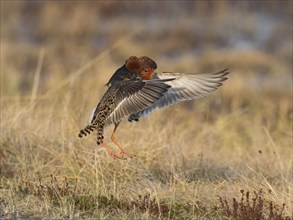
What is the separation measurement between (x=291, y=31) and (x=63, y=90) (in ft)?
38.5

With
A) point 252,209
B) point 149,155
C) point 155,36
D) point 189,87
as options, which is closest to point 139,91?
point 189,87

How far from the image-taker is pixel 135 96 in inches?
229

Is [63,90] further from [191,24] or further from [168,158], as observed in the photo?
[191,24]

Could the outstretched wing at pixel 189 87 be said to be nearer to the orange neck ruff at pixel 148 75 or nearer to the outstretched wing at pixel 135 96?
the orange neck ruff at pixel 148 75

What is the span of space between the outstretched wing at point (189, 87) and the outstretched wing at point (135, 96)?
18.9 inches

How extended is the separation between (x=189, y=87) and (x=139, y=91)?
759 mm

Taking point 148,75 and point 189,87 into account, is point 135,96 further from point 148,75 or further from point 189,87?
point 189,87

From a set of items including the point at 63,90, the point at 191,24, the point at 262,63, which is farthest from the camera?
the point at 191,24

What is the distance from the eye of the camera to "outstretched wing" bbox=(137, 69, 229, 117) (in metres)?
6.38

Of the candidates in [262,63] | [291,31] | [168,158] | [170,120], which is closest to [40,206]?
[168,158]

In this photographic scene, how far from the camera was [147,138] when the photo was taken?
24.5ft

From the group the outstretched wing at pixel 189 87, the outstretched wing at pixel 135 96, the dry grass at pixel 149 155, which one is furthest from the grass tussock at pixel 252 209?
the outstretched wing at pixel 189 87

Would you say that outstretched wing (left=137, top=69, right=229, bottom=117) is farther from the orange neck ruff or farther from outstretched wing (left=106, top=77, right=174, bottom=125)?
outstretched wing (left=106, top=77, right=174, bottom=125)

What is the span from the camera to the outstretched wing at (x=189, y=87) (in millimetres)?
6379
